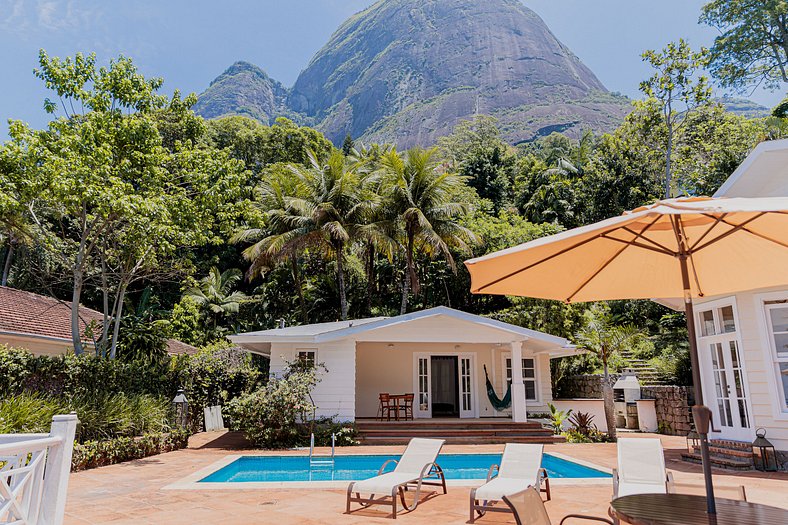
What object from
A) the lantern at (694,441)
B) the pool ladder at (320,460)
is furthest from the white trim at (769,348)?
the pool ladder at (320,460)

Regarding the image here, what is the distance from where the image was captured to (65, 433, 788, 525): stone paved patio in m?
5.97

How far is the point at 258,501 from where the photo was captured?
6.95 meters

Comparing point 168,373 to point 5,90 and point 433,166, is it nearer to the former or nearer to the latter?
point 433,166

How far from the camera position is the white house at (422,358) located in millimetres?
14109

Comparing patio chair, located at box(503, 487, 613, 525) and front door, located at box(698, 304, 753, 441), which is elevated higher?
front door, located at box(698, 304, 753, 441)

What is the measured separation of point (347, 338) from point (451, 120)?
90.9 metres

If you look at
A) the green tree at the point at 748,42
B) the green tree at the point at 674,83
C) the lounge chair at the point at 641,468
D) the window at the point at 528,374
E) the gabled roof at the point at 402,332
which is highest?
the green tree at the point at 748,42

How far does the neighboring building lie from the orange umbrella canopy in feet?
40.0

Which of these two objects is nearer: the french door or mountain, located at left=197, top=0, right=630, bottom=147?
the french door

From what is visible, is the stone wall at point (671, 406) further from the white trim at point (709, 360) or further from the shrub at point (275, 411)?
the shrub at point (275, 411)

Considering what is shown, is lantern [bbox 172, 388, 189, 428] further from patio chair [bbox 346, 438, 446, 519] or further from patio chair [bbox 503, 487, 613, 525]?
patio chair [bbox 503, 487, 613, 525]

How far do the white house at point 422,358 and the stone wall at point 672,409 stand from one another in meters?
2.67

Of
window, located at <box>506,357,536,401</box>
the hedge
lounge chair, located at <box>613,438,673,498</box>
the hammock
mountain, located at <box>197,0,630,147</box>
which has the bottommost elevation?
the hedge

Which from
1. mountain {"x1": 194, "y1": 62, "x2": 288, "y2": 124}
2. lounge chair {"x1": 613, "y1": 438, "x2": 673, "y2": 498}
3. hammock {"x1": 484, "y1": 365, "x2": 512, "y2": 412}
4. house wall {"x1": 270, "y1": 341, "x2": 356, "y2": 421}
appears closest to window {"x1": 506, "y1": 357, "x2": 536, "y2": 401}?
hammock {"x1": 484, "y1": 365, "x2": 512, "y2": 412}
